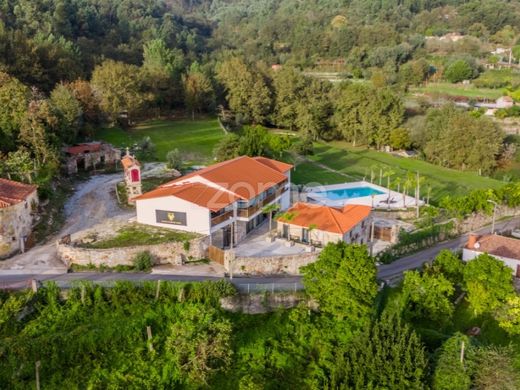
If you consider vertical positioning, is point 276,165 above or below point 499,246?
above

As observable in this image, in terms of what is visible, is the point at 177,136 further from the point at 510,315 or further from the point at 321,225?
the point at 510,315

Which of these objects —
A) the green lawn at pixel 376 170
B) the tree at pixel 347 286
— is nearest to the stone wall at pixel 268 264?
the tree at pixel 347 286

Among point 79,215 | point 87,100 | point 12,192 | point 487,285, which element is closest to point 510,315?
point 487,285

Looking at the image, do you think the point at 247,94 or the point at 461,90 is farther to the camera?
the point at 461,90

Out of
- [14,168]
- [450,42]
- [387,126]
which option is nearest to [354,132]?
[387,126]

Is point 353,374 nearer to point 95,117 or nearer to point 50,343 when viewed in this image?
point 50,343

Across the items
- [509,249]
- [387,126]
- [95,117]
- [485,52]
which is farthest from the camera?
[485,52]
